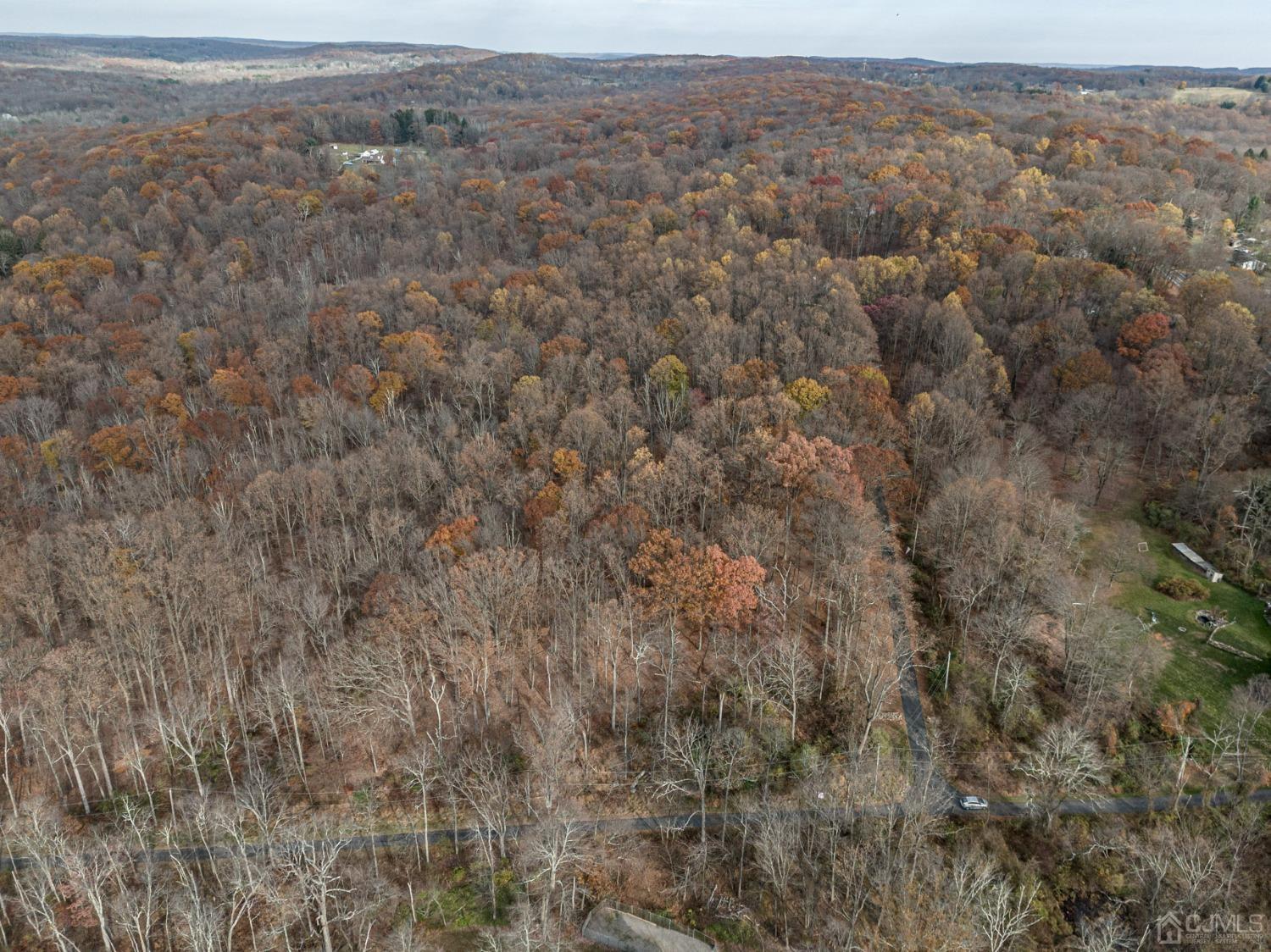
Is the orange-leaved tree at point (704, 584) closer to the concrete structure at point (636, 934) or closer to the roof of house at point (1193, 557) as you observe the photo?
the concrete structure at point (636, 934)

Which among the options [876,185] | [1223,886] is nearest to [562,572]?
[1223,886]

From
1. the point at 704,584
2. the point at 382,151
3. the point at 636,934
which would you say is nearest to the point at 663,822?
the point at 636,934

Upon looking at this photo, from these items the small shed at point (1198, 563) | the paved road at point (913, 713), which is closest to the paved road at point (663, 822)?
the paved road at point (913, 713)

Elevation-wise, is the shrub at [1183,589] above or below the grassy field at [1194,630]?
above

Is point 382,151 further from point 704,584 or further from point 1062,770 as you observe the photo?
point 1062,770

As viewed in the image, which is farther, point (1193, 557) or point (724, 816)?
point (1193, 557)
